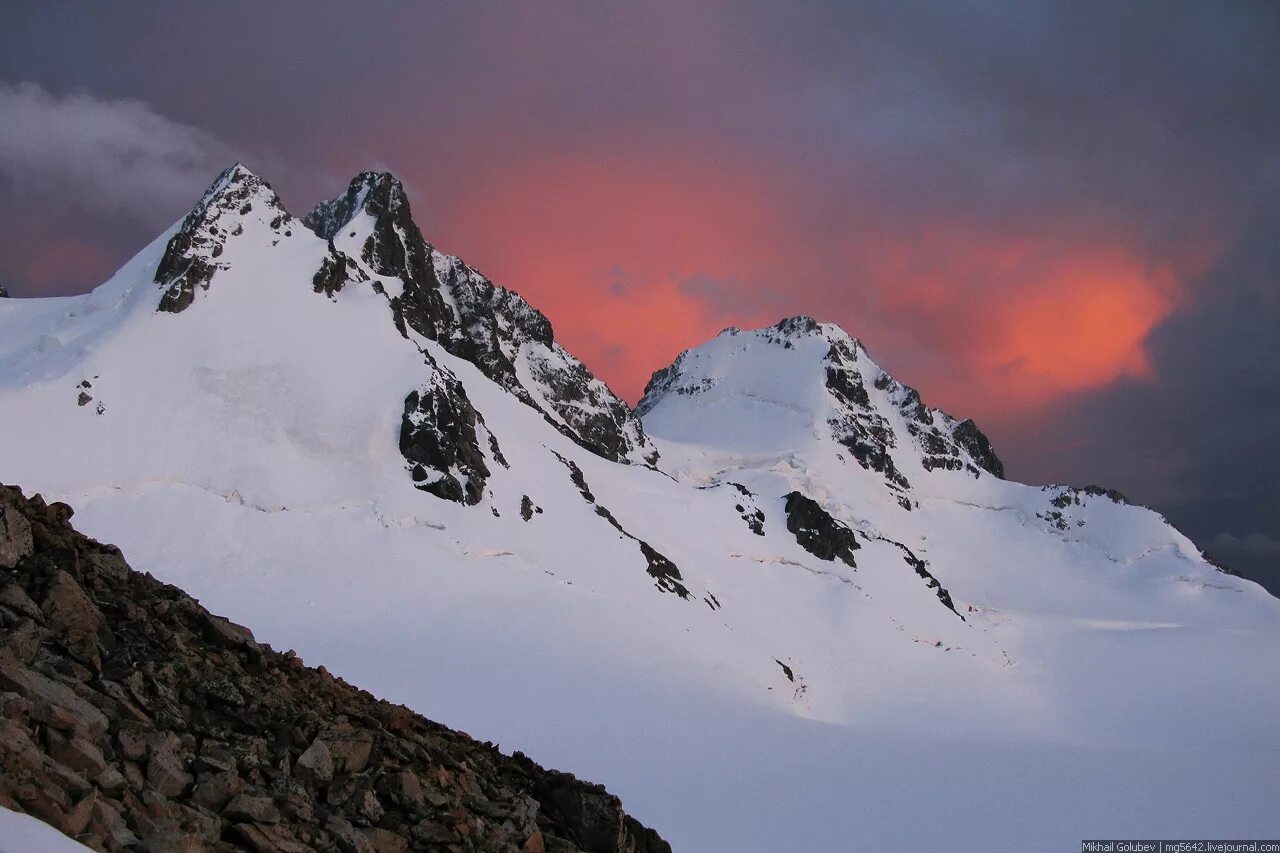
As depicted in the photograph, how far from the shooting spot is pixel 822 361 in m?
159

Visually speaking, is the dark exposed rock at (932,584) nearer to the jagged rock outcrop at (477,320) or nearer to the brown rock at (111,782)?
the jagged rock outcrop at (477,320)

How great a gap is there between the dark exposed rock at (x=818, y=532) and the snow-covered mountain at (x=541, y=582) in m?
0.32

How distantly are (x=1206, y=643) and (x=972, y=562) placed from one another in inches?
1257

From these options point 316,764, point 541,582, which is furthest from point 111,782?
point 541,582

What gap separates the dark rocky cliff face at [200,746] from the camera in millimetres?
7961

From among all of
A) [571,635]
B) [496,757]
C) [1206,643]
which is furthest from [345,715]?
[1206,643]

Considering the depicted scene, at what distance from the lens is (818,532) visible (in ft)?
251

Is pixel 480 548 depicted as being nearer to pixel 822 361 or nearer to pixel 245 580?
pixel 245 580

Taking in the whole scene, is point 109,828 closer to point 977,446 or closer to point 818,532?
point 818,532

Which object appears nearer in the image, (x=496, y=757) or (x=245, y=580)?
(x=496, y=757)

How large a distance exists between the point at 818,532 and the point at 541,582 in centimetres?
3929

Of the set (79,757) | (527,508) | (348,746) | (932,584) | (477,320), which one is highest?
(477,320)

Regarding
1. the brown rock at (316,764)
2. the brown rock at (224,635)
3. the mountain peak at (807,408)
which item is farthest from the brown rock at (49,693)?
the mountain peak at (807,408)

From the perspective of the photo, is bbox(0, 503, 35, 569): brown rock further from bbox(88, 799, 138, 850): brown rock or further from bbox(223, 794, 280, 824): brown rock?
bbox(223, 794, 280, 824): brown rock
